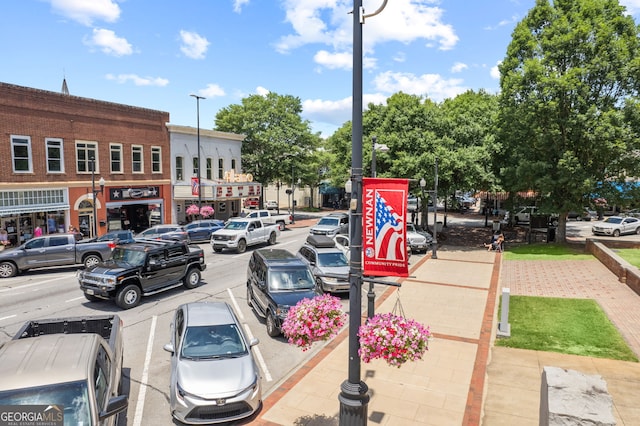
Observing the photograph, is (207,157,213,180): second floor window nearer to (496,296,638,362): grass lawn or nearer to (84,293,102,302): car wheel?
(84,293,102,302): car wheel

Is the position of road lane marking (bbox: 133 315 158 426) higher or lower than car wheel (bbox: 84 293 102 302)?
lower

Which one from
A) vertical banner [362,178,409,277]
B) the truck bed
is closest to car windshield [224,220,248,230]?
the truck bed

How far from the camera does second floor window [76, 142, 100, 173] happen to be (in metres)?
29.6

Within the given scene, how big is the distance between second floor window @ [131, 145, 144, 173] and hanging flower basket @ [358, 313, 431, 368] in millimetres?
31607

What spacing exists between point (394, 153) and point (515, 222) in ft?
65.8

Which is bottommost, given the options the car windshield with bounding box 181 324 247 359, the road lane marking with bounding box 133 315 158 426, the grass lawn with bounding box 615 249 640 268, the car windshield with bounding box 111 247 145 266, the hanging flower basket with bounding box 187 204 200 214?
the road lane marking with bounding box 133 315 158 426

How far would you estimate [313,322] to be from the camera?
6.87 m

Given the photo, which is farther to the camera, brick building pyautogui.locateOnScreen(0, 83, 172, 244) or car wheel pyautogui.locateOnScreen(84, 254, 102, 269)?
brick building pyautogui.locateOnScreen(0, 83, 172, 244)

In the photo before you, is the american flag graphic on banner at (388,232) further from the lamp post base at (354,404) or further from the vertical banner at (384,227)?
the lamp post base at (354,404)

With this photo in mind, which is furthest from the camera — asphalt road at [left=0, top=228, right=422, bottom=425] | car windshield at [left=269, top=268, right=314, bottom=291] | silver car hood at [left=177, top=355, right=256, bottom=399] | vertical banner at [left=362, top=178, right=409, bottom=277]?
car windshield at [left=269, top=268, right=314, bottom=291]

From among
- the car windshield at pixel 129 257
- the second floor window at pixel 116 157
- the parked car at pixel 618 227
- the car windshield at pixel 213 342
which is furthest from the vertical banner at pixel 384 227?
the parked car at pixel 618 227

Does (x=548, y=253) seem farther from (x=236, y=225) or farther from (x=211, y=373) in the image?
(x=211, y=373)

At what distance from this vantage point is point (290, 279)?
43.6 feet

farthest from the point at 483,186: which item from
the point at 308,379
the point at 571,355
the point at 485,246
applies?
the point at 308,379
